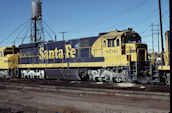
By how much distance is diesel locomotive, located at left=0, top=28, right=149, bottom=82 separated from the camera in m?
15.6

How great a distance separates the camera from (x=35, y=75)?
22703mm

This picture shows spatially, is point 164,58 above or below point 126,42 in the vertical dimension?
below

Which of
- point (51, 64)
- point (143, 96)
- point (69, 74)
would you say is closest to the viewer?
point (143, 96)

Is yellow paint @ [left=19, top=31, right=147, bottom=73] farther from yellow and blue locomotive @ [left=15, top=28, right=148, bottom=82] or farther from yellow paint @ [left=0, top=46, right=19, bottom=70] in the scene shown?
yellow paint @ [left=0, top=46, right=19, bottom=70]

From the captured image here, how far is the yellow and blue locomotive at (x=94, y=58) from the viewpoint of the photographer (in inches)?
614

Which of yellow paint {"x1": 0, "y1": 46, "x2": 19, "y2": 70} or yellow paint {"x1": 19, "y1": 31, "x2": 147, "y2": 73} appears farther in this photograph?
yellow paint {"x1": 0, "y1": 46, "x2": 19, "y2": 70}

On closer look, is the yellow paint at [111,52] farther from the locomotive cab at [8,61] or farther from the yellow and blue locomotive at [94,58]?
the locomotive cab at [8,61]

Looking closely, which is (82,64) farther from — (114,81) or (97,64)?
(114,81)

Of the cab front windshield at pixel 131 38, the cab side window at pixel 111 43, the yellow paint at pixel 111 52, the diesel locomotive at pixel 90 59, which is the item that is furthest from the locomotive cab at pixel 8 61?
the cab front windshield at pixel 131 38

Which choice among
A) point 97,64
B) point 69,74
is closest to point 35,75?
point 69,74

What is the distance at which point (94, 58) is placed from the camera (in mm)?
17406

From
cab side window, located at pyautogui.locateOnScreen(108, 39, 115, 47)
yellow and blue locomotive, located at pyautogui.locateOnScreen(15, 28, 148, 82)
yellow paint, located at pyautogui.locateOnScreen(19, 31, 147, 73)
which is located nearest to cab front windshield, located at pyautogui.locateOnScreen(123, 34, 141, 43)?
yellow and blue locomotive, located at pyautogui.locateOnScreen(15, 28, 148, 82)

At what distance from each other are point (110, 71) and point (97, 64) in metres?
1.34

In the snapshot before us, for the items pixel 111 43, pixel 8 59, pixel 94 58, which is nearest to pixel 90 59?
pixel 94 58
